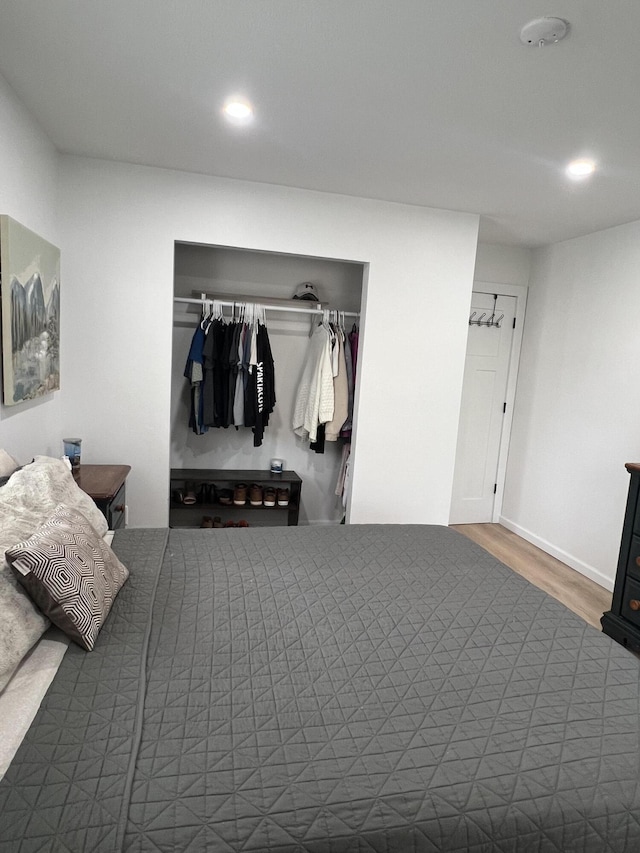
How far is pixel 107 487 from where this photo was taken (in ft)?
8.39

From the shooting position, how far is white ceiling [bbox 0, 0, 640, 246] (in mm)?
1584

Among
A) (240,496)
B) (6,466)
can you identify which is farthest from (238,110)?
(240,496)

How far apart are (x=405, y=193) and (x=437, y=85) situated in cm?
128

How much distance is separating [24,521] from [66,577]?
11.0 inches

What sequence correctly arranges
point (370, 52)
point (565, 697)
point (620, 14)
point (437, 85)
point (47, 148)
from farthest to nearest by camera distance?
point (47, 148) < point (437, 85) < point (370, 52) < point (620, 14) < point (565, 697)

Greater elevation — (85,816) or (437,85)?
(437,85)

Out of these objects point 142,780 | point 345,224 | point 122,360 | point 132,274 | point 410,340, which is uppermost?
point 345,224

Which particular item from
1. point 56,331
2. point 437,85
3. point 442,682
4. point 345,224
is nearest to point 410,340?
point 345,224

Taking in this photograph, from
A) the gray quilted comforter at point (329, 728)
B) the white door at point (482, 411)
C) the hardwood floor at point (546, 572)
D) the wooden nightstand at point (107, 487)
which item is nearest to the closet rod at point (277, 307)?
the wooden nightstand at point (107, 487)

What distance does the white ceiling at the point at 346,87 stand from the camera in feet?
5.20

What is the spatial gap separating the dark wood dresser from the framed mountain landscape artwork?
9.78 ft

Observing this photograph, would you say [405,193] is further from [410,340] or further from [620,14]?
[620,14]

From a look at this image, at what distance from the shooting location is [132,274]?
3.09 meters

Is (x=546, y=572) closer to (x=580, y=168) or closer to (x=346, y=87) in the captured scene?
(x=580, y=168)
